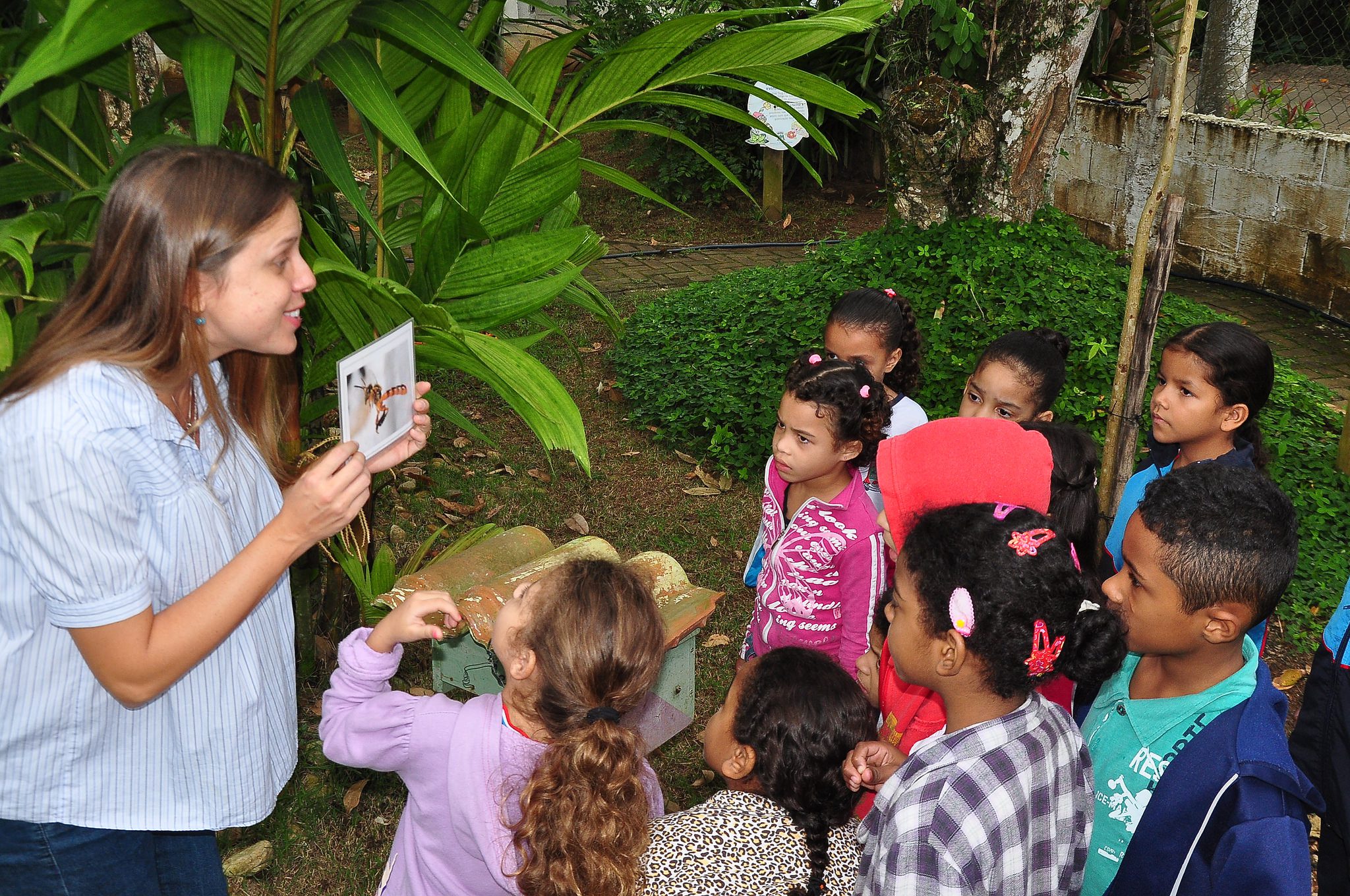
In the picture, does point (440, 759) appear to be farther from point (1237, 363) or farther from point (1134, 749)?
point (1237, 363)

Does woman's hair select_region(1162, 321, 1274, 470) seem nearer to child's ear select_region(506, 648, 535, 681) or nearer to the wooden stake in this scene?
the wooden stake

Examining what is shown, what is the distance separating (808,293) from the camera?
5855 millimetres

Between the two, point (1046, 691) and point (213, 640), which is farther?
point (1046, 691)

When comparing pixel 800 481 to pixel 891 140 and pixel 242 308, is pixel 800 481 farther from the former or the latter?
pixel 891 140

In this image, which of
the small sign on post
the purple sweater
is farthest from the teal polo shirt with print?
the small sign on post

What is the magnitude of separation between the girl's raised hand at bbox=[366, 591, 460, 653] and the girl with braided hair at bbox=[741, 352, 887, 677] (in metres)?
1.14

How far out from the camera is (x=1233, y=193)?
751cm

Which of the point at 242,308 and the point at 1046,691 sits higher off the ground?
the point at 242,308

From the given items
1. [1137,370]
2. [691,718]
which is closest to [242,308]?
[691,718]

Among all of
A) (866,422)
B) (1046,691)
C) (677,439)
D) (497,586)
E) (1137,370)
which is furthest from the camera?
(677,439)

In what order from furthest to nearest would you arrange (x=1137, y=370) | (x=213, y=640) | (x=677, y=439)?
(x=677, y=439) < (x=1137, y=370) < (x=213, y=640)

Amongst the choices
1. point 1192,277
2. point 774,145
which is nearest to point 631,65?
point 774,145

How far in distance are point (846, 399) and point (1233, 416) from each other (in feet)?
3.64

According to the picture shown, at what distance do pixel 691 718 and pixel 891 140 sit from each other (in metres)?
3.47
